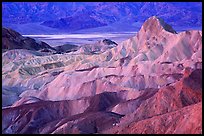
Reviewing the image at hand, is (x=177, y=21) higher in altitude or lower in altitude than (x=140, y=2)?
lower

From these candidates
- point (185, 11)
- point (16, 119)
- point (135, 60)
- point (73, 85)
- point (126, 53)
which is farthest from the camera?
Result: point (185, 11)

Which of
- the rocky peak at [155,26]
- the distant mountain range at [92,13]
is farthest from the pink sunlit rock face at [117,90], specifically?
the distant mountain range at [92,13]

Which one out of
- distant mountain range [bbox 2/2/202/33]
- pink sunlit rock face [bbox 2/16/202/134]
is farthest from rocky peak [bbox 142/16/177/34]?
distant mountain range [bbox 2/2/202/33]

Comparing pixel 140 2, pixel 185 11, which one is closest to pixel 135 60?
pixel 185 11

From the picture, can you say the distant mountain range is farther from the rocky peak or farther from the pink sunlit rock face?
the pink sunlit rock face

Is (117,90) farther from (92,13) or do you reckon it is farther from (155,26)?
(92,13)

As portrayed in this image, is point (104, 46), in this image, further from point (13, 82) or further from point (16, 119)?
point (16, 119)

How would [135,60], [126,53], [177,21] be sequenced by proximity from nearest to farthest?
[135,60], [126,53], [177,21]

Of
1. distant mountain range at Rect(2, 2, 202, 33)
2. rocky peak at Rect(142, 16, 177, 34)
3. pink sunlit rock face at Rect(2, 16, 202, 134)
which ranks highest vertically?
distant mountain range at Rect(2, 2, 202, 33)
